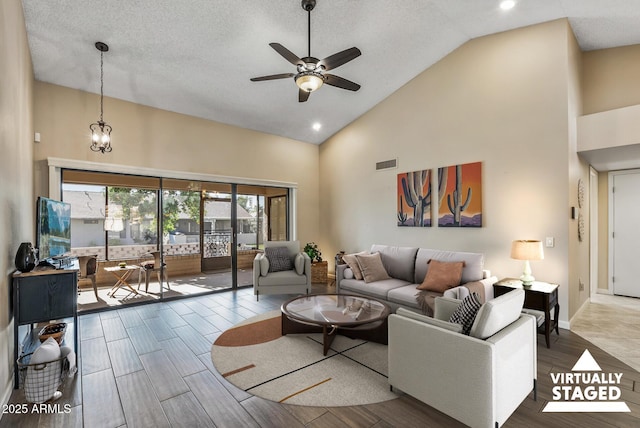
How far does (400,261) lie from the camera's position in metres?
4.78

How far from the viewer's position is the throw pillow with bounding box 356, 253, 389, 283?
4.59m

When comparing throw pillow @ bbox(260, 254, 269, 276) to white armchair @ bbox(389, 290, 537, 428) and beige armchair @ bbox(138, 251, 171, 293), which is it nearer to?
beige armchair @ bbox(138, 251, 171, 293)

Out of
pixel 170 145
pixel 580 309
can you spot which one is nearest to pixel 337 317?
pixel 580 309

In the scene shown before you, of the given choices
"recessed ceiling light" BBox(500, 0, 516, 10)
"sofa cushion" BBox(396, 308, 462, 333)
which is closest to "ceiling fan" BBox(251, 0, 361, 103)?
"recessed ceiling light" BBox(500, 0, 516, 10)

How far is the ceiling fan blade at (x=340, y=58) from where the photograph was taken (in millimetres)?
2891

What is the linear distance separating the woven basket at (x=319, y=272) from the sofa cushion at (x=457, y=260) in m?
2.34

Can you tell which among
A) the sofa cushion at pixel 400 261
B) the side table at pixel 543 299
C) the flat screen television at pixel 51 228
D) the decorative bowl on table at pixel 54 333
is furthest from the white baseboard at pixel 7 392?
the side table at pixel 543 299

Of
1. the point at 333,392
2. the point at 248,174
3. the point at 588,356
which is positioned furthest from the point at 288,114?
the point at 588,356

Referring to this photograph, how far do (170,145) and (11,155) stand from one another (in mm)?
2703

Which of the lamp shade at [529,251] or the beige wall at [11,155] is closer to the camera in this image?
the beige wall at [11,155]

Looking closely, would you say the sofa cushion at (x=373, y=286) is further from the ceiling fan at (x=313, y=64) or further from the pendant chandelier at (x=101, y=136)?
the pendant chandelier at (x=101, y=136)

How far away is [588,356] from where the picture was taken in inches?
120

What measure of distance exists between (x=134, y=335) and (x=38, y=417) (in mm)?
1469

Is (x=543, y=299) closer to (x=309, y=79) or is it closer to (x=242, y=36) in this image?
(x=309, y=79)
